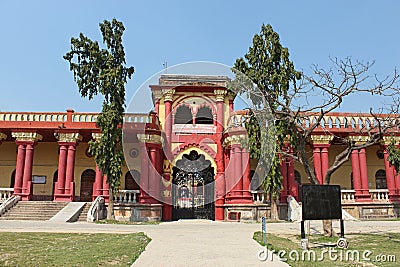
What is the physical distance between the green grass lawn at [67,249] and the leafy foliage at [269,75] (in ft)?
34.1

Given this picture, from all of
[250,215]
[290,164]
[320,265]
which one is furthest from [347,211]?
[320,265]

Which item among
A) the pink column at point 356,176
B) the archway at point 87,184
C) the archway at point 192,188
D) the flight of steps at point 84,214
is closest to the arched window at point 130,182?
the archway at point 87,184

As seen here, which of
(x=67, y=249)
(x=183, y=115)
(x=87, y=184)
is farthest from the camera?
(x=87, y=184)

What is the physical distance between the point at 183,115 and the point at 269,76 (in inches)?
296

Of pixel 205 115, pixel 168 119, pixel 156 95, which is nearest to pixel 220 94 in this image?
pixel 205 115

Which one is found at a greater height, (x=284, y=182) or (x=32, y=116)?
(x=32, y=116)

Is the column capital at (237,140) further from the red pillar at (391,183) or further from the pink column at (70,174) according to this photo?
the pink column at (70,174)

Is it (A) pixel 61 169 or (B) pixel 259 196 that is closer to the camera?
(B) pixel 259 196

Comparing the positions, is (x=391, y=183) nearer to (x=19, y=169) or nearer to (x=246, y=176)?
(x=246, y=176)

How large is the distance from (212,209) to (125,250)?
14638 millimetres

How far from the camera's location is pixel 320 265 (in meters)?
8.02

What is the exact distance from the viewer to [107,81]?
20.8m
